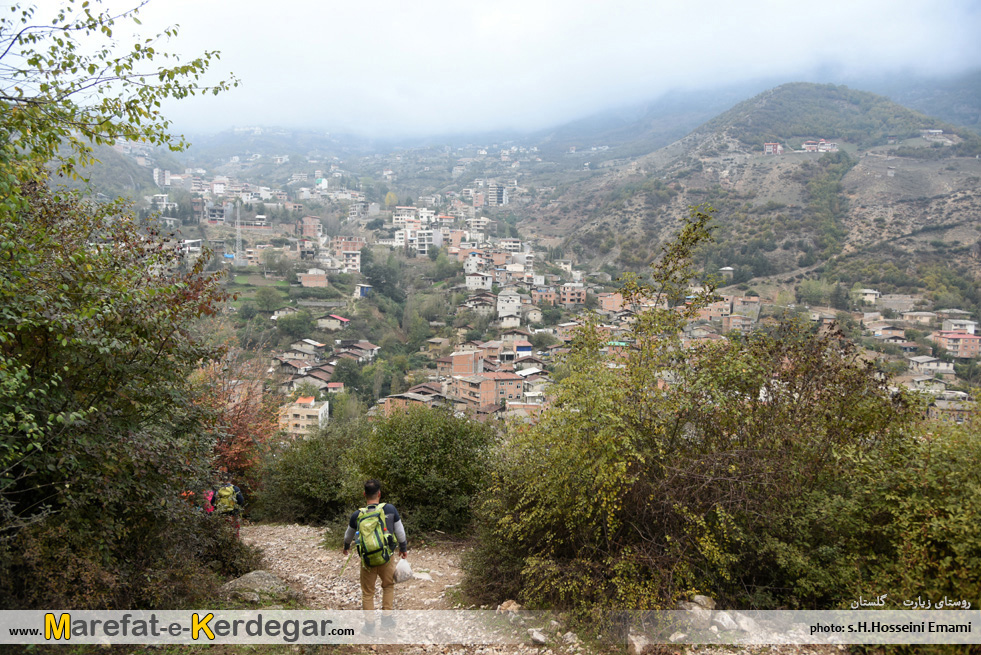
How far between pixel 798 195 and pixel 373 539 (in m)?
90.4

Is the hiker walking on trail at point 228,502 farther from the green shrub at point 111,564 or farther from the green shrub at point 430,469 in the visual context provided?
the green shrub at point 430,469

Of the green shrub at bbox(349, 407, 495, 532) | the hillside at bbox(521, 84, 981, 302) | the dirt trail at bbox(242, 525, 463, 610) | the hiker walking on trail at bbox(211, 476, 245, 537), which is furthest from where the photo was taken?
the hillside at bbox(521, 84, 981, 302)

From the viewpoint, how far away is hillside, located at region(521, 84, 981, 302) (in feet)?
211

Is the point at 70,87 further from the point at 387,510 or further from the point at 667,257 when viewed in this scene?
the point at 667,257

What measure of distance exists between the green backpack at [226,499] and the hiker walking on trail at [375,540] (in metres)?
3.03

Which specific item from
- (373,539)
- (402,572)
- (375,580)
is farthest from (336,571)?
(373,539)

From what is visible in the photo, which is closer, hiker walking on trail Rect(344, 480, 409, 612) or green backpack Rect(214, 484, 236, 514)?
hiker walking on trail Rect(344, 480, 409, 612)

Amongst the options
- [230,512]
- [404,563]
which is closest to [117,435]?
[404,563]

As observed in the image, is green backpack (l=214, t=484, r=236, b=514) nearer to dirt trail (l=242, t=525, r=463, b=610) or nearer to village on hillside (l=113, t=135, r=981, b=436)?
dirt trail (l=242, t=525, r=463, b=610)

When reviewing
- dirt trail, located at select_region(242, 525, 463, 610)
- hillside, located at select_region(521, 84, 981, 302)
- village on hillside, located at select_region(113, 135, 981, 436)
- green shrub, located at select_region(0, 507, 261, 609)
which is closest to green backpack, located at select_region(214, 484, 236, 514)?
dirt trail, located at select_region(242, 525, 463, 610)

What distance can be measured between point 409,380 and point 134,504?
36.7 metres

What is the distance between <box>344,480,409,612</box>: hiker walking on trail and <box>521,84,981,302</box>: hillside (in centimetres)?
5380

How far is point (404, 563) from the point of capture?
4.65 m

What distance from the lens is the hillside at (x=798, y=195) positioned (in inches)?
2530
